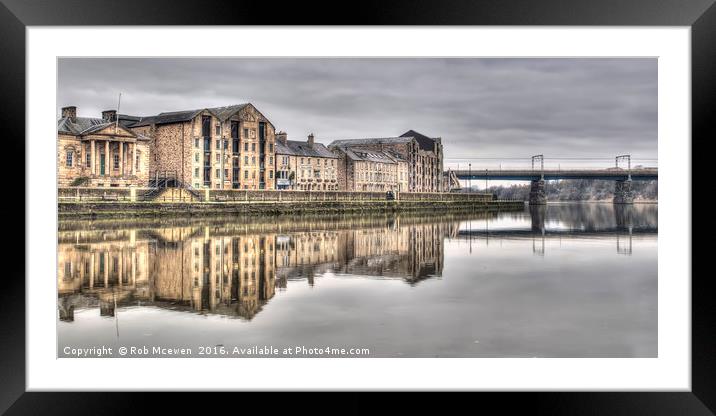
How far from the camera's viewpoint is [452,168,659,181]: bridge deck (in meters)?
58.4

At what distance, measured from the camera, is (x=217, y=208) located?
26.7 meters

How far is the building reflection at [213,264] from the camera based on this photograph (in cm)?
762

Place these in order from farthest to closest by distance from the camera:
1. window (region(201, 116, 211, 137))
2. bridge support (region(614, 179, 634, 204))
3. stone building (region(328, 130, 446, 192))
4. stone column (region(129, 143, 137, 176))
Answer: bridge support (region(614, 179, 634, 204)) → stone building (region(328, 130, 446, 192)) → window (region(201, 116, 211, 137)) → stone column (region(129, 143, 137, 176))

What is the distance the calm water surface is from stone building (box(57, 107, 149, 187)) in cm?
1423

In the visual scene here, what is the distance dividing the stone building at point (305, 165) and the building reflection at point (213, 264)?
71.7ft

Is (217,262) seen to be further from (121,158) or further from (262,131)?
(262,131)

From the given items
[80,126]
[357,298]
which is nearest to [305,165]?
[80,126]

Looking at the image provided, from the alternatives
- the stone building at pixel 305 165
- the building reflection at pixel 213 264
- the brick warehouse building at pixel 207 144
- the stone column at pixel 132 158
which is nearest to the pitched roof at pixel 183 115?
the brick warehouse building at pixel 207 144

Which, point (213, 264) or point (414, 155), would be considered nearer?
point (213, 264)

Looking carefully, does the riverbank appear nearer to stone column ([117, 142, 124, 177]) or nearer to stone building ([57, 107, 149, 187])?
stone building ([57, 107, 149, 187])

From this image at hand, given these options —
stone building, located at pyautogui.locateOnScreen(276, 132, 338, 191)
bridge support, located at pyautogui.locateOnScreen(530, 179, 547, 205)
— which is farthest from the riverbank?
bridge support, located at pyautogui.locateOnScreen(530, 179, 547, 205)

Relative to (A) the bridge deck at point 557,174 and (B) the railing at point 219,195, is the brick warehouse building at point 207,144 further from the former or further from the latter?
(A) the bridge deck at point 557,174
